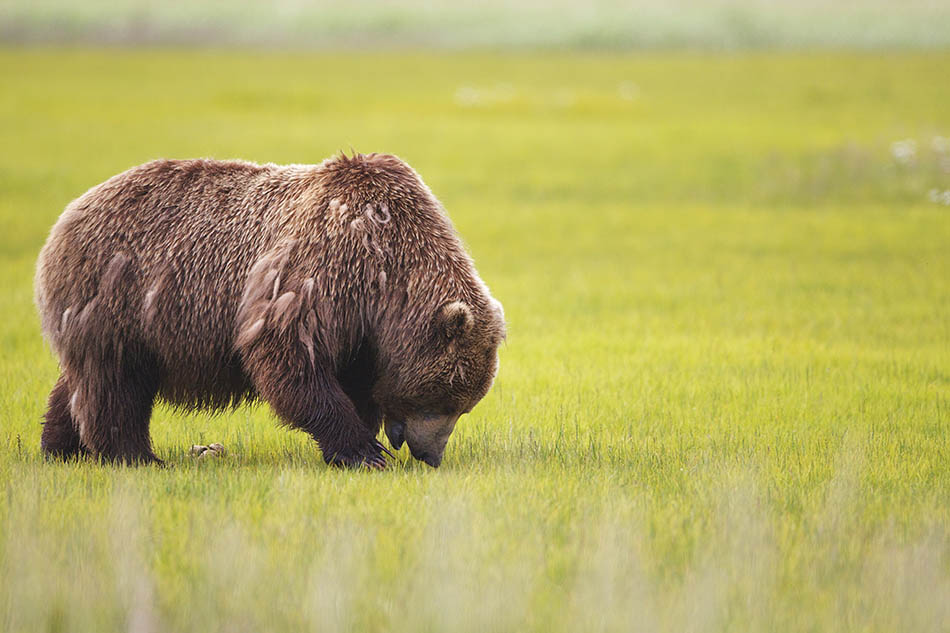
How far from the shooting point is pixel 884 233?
17.2m

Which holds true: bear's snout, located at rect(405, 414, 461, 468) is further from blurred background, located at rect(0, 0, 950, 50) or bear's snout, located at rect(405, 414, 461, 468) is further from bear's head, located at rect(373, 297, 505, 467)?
blurred background, located at rect(0, 0, 950, 50)

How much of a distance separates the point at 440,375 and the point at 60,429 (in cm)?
245

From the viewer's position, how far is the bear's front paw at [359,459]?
20.5 ft

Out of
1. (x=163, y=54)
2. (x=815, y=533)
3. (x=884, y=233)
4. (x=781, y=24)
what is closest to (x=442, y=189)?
(x=884, y=233)

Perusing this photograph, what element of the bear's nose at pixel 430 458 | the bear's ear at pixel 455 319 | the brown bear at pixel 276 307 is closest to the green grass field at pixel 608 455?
the bear's nose at pixel 430 458

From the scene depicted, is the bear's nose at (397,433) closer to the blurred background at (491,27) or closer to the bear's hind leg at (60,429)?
the bear's hind leg at (60,429)

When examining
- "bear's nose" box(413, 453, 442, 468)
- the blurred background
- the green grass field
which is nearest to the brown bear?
"bear's nose" box(413, 453, 442, 468)

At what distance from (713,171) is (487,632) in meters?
20.5

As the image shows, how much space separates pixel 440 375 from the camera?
6.20m

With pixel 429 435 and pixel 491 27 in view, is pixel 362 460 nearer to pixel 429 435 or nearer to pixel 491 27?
pixel 429 435

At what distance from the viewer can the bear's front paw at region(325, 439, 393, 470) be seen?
6242 mm

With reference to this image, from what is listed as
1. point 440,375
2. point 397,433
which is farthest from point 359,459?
point 440,375

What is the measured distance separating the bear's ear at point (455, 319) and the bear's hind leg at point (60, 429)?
2427mm

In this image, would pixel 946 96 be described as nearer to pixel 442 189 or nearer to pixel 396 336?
pixel 442 189
